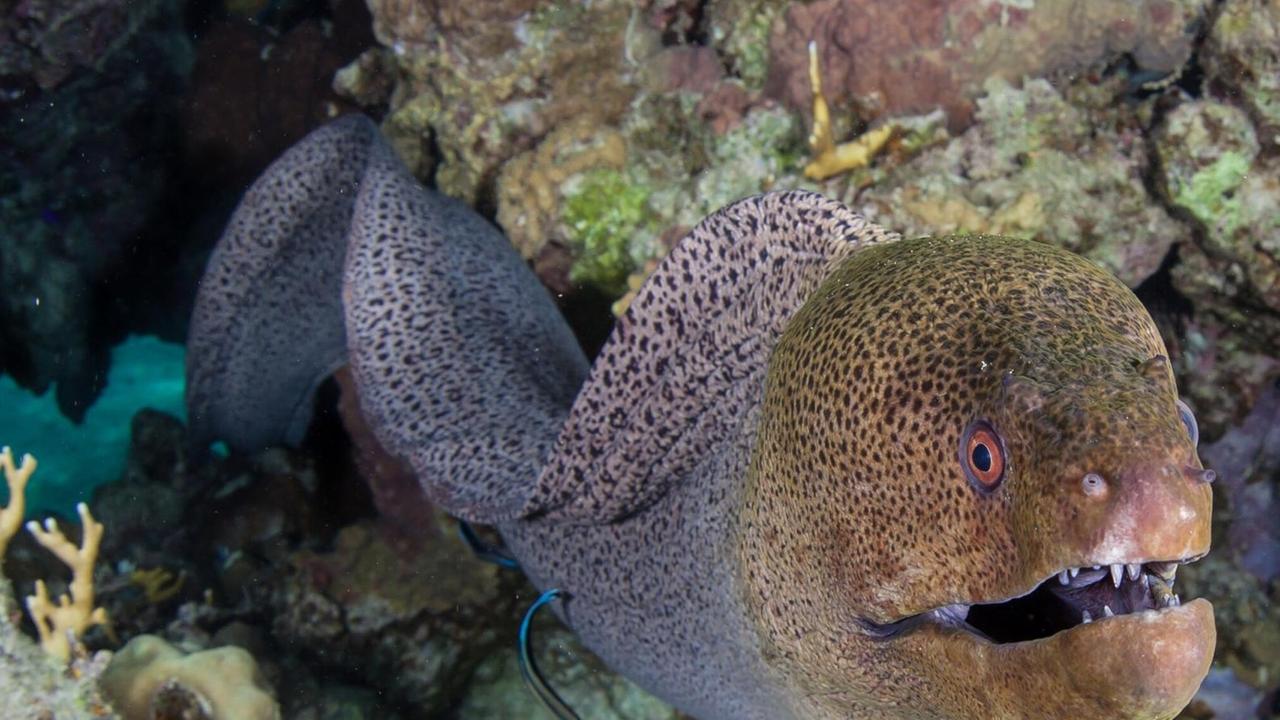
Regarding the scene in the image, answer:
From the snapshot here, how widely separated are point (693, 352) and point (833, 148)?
138cm

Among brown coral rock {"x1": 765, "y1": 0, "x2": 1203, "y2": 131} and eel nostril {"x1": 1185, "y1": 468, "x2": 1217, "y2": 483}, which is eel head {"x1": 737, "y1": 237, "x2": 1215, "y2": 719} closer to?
eel nostril {"x1": 1185, "y1": 468, "x2": 1217, "y2": 483}

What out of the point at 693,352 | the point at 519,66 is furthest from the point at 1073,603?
the point at 519,66

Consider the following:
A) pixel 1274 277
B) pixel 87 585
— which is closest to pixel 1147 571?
pixel 1274 277

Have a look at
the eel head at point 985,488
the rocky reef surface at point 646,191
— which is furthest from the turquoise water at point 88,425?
the eel head at point 985,488

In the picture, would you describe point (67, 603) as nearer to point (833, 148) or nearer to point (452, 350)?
point (452, 350)

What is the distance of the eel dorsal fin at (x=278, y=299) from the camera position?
4.23 metres

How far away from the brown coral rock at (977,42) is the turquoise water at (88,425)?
23.6ft

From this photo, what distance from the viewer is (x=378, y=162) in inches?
157

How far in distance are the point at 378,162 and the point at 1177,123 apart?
3.42 meters

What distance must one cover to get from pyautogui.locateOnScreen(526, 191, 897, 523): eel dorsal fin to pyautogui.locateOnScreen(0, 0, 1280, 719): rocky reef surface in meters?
1.09

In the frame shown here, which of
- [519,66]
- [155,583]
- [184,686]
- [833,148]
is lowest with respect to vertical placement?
[155,583]

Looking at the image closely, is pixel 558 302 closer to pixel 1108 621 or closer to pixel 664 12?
pixel 664 12

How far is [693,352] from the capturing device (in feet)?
8.04

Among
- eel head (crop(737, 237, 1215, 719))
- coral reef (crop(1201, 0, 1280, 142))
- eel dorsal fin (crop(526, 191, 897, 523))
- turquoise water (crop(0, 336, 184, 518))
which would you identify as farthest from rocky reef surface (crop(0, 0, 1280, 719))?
turquoise water (crop(0, 336, 184, 518))
